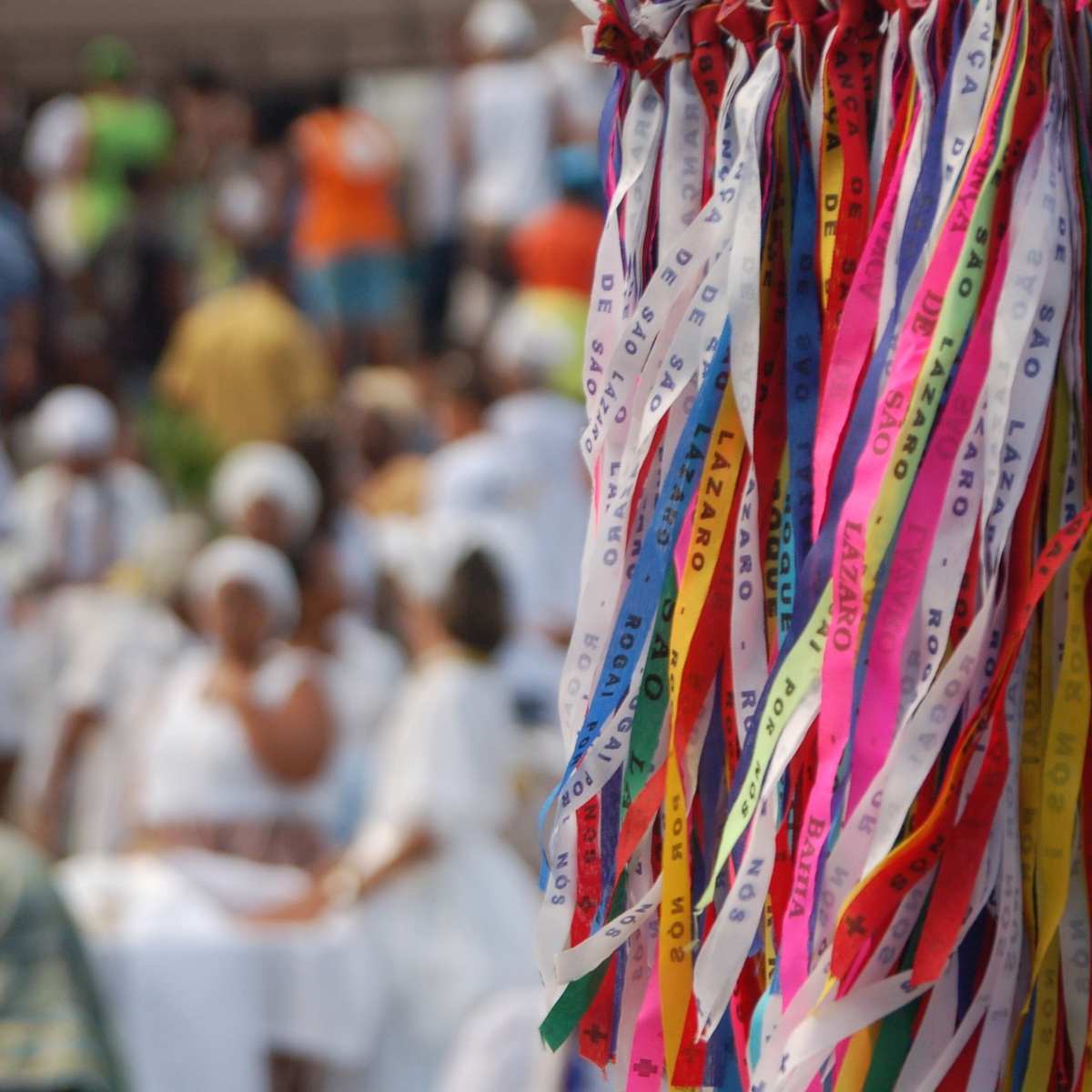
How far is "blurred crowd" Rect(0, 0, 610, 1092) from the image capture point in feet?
14.5

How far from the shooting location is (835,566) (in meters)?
1.28

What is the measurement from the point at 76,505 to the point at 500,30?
2656mm

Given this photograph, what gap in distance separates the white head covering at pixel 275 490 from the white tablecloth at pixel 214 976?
1323 mm

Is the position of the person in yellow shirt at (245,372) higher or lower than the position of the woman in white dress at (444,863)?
higher

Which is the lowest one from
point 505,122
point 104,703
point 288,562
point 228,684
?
point 104,703

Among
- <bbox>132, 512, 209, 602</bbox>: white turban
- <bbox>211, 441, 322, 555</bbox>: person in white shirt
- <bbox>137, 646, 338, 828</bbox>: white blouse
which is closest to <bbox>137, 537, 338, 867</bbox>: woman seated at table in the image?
<bbox>137, 646, 338, 828</bbox>: white blouse

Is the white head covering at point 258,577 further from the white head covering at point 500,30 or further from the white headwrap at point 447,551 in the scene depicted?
the white head covering at point 500,30

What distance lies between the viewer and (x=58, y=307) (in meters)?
8.77

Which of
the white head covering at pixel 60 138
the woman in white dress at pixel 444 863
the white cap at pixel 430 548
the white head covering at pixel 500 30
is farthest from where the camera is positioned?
the white head covering at pixel 60 138

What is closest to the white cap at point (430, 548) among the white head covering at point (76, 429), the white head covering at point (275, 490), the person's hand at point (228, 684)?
the white head covering at point (275, 490)

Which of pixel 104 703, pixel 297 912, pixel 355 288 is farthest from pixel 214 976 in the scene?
pixel 355 288

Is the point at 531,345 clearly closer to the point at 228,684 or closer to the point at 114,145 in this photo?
the point at 228,684

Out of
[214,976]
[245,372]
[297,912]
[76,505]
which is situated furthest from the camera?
[245,372]

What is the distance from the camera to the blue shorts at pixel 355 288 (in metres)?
8.47
